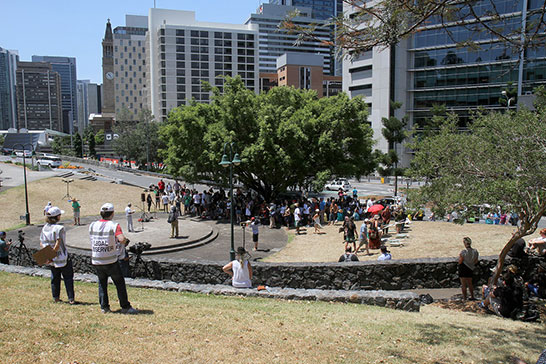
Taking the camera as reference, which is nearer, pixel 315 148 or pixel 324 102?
pixel 315 148

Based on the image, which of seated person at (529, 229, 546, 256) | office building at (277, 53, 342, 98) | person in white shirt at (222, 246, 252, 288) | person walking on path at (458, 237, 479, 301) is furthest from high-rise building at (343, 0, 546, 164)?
person in white shirt at (222, 246, 252, 288)

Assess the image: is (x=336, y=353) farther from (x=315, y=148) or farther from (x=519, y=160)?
(x=315, y=148)

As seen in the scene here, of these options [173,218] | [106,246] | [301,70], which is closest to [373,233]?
[173,218]

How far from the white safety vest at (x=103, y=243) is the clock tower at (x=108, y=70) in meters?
152

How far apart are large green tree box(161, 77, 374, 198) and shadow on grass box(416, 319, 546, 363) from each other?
15.3 metres

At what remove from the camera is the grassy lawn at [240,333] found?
5266mm

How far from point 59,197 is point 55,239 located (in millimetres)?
26598

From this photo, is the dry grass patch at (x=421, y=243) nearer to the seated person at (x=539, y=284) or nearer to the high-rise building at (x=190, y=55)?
the seated person at (x=539, y=284)

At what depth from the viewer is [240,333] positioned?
20.4ft

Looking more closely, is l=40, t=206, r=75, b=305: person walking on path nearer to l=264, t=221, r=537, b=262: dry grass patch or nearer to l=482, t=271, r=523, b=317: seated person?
l=482, t=271, r=523, b=317: seated person

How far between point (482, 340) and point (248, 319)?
379cm

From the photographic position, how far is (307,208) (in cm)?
2230

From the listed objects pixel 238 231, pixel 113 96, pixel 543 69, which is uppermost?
pixel 113 96

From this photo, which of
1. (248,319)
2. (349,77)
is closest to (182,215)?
(248,319)
